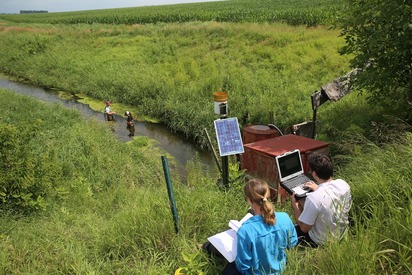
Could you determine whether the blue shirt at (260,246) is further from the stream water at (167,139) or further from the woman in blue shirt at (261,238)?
the stream water at (167,139)

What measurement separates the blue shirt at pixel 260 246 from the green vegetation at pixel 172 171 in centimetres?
16

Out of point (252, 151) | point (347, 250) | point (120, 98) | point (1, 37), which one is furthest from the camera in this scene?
point (1, 37)

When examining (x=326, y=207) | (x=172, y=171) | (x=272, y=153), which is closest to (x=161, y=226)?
(x=326, y=207)

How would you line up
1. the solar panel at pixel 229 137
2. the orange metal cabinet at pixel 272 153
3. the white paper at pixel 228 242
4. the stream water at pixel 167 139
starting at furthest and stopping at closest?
the stream water at pixel 167 139, the orange metal cabinet at pixel 272 153, the solar panel at pixel 229 137, the white paper at pixel 228 242

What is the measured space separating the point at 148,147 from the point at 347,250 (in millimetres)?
9851

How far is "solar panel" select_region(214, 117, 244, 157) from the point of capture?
4.77 metres

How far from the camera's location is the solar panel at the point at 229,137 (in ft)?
→ 15.6

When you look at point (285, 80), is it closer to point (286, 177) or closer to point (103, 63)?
point (286, 177)

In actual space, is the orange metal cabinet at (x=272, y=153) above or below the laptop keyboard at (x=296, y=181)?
below

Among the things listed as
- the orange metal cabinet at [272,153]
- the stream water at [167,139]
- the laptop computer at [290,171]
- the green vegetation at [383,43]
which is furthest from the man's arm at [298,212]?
the stream water at [167,139]

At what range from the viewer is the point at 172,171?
32.3 feet

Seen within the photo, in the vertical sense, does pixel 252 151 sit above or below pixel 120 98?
above

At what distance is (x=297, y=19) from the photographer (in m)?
24.1

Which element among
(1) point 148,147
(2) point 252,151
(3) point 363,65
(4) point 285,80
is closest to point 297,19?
(4) point 285,80
